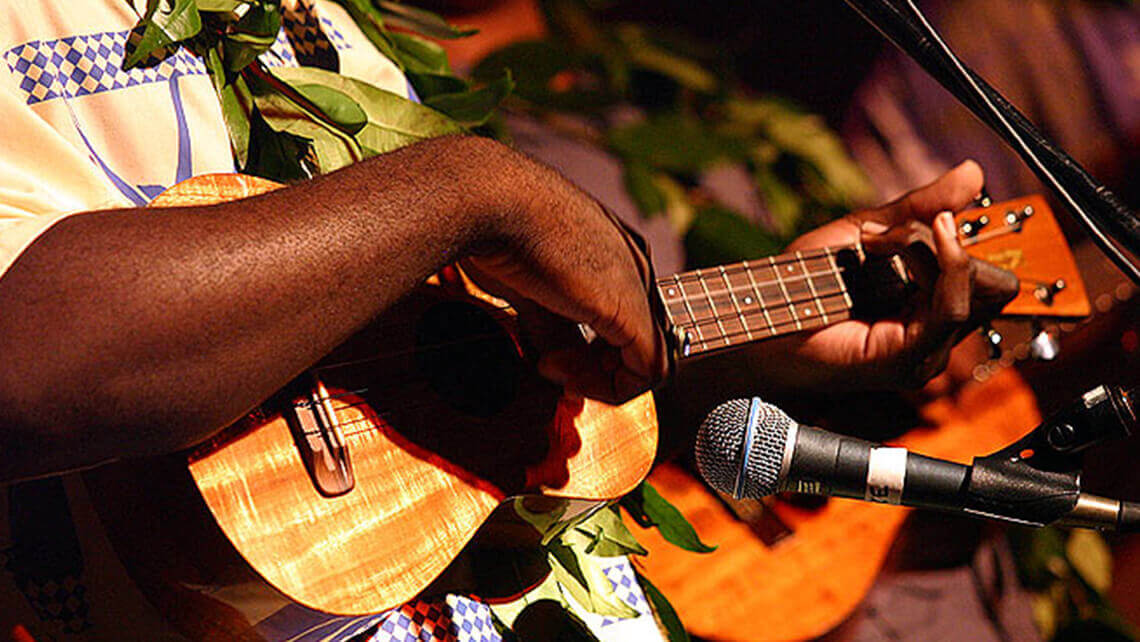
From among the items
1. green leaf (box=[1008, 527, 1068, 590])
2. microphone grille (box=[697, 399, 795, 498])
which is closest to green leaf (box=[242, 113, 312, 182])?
microphone grille (box=[697, 399, 795, 498])

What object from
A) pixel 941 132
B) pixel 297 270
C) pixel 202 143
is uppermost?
pixel 202 143

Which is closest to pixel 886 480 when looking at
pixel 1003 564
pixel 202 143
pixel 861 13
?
pixel 861 13

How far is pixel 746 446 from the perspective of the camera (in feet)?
2.27

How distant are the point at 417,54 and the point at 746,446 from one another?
0.85m

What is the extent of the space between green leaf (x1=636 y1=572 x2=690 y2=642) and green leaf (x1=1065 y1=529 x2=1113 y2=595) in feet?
4.04

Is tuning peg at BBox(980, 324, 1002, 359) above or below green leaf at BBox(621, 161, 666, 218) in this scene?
below

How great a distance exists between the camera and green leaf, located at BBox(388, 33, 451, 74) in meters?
1.30

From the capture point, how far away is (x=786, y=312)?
1240 millimetres

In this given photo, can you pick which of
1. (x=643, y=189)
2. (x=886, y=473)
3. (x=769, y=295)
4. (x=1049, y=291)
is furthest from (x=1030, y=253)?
(x=886, y=473)

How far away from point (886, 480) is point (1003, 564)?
1.41 metres

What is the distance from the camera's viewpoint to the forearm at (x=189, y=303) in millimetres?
604

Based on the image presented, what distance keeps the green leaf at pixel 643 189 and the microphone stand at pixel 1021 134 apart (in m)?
1.03

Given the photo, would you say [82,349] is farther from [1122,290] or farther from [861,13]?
[1122,290]

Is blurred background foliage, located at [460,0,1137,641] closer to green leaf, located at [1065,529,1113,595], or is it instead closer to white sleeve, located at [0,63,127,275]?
green leaf, located at [1065,529,1113,595]
